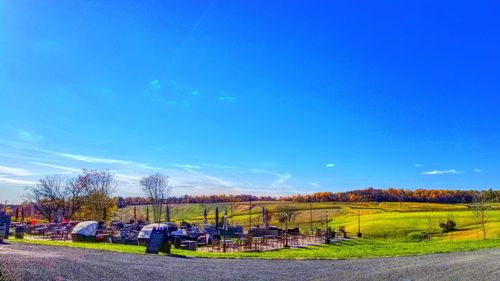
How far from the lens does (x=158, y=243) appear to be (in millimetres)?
22703

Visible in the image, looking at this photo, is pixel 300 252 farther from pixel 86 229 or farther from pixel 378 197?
pixel 378 197

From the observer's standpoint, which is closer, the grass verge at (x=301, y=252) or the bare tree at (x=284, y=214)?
the grass verge at (x=301, y=252)

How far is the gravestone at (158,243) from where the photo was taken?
2256cm

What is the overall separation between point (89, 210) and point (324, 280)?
2269 inches

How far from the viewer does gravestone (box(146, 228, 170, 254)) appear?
22.6m

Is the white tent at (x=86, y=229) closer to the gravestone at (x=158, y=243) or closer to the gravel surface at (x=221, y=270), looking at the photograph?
the gravestone at (x=158, y=243)

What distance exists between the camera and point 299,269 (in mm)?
16906

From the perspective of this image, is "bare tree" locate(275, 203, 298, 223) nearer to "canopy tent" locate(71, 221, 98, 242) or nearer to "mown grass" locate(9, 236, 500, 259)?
"mown grass" locate(9, 236, 500, 259)

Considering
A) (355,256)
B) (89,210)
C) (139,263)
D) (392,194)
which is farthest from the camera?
(392,194)

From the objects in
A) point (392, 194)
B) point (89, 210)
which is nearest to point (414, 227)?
point (89, 210)

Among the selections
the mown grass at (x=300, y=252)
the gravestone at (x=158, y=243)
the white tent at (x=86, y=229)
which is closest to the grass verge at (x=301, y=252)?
the mown grass at (x=300, y=252)

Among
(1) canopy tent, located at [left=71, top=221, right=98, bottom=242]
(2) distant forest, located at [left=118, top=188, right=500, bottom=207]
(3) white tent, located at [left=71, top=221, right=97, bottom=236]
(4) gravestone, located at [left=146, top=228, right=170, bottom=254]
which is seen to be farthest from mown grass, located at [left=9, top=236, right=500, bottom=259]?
(2) distant forest, located at [left=118, top=188, right=500, bottom=207]

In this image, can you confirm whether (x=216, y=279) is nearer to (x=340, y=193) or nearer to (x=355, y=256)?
(x=355, y=256)

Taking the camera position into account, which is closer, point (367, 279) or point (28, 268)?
point (28, 268)
